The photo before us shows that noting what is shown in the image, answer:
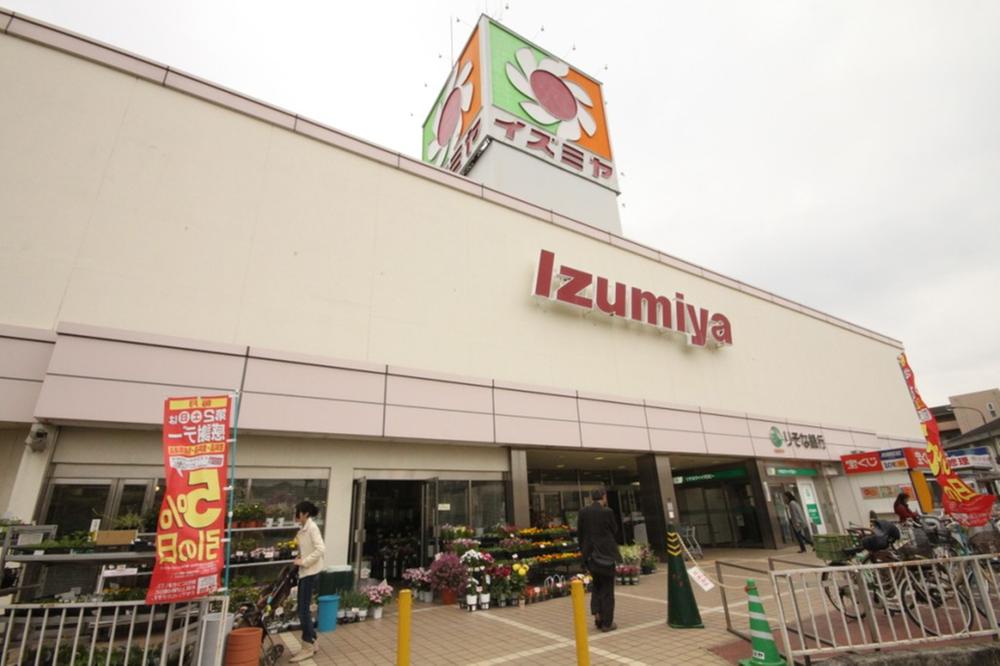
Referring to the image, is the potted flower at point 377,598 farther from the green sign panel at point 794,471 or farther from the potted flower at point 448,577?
the green sign panel at point 794,471

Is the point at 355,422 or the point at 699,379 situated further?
the point at 699,379

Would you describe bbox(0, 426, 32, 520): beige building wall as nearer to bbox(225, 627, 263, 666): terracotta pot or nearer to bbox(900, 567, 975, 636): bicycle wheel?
bbox(225, 627, 263, 666): terracotta pot

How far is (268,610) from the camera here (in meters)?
5.90

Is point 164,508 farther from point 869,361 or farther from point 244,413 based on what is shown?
point 869,361

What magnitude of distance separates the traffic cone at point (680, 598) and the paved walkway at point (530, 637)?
0.45 feet

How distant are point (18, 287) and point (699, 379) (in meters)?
17.6

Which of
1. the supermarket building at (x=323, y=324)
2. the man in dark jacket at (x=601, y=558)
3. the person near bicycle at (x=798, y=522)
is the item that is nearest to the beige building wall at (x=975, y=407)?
the person near bicycle at (x=798, y=522)

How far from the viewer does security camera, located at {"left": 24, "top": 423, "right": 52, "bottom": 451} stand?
7.26 metres

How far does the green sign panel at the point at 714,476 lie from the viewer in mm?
17425

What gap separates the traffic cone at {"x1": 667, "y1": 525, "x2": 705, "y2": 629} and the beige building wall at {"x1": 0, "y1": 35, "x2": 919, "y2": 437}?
246 inches

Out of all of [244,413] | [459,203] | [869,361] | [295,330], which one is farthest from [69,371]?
[869,361]

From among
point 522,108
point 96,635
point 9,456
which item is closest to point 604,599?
point 96,635

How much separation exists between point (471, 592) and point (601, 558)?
3.33 meters

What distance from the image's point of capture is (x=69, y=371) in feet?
Answer: 24.3
